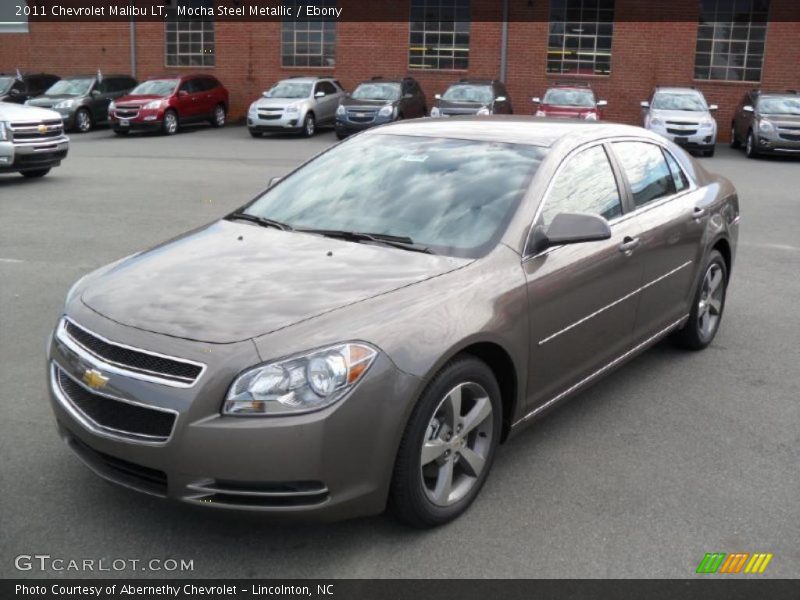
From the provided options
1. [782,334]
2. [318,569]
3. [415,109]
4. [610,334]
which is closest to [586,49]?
[415,109]

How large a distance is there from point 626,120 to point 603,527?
25547mm

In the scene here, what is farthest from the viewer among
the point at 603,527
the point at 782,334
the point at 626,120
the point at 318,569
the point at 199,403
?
the point at 626,120

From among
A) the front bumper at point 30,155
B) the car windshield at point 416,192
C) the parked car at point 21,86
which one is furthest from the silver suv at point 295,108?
the car windshield at point 416,192

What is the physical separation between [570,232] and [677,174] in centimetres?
204

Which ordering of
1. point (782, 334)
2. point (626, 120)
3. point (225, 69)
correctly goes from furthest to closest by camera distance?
1. point (225, 69)
2. point (626, 120)
3. point (782, 334)

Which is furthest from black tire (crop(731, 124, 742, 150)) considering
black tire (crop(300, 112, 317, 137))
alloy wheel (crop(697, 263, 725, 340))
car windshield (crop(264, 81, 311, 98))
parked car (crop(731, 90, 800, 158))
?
alloy wheel (crop(697, 263, 725, 340))

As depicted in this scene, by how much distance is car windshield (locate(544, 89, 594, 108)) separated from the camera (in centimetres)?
2302

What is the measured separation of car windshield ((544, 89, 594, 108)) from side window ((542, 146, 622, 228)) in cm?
1893

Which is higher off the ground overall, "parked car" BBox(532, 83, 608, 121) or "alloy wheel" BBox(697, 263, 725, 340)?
→ "parked car" BBox(532, 83, 608, 121)

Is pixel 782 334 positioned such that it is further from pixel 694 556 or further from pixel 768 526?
pixel 694 556

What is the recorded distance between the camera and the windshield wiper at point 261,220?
441 centimetres

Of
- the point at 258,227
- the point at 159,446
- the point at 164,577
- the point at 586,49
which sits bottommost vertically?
the point at 164,577

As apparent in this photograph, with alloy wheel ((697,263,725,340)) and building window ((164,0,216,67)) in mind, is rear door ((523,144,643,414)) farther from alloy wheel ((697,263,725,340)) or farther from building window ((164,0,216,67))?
building window ((164,0,216,67))

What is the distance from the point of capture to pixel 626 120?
2750 cm
